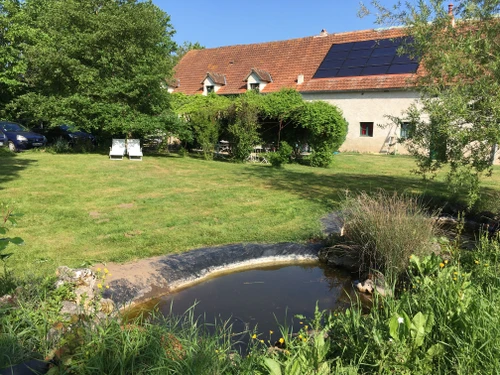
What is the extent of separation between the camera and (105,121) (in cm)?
1689

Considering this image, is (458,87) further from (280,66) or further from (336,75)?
(280,66)

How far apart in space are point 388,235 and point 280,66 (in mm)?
26706

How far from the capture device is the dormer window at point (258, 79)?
28.8m

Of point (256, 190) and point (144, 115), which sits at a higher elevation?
point (144, 115)

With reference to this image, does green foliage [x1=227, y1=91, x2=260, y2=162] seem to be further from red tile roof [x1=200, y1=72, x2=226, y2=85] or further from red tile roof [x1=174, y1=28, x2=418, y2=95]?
red tile roof [x1=200, y1=72, x2=226, y2=85]

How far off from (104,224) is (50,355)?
460 cm

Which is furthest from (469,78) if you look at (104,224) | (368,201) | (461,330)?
(104,224)

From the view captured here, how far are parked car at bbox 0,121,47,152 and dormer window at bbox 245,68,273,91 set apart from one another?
1491cm

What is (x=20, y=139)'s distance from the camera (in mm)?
18750

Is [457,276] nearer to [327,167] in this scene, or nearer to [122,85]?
[327,167]

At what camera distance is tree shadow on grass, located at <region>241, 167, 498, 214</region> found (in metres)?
9.07

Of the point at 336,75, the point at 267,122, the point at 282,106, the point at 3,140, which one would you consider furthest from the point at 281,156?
the point at 3,140

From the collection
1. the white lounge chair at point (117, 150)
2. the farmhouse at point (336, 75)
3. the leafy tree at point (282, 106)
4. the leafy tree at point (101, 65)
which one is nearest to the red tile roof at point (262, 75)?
the farmhouse at point (336, 75)

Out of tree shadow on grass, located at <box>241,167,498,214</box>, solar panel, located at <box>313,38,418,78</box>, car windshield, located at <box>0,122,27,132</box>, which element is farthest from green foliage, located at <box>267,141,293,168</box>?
car windshield, located at <box>0,122,27,132</box>
